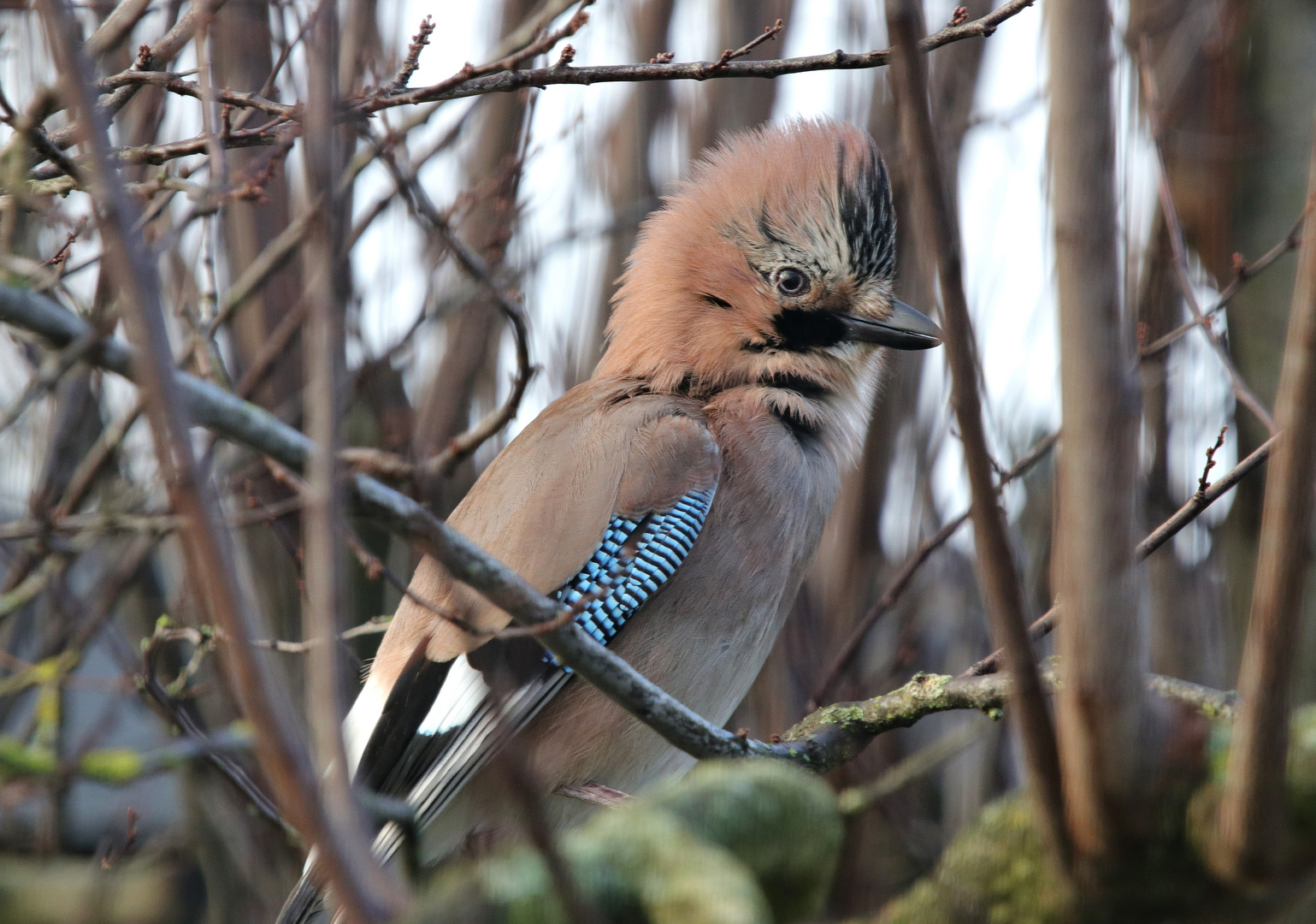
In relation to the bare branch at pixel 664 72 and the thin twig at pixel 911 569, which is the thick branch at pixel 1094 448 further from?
the thin twig at pixel 911 569

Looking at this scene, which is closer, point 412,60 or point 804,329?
point 412,60

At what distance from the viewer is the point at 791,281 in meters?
4.38

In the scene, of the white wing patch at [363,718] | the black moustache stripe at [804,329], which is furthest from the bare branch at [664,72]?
the white wing patch at [363,718]

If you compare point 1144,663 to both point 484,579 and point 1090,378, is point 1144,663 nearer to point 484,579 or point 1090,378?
point 1090,378

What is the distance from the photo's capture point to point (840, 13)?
18.5ft

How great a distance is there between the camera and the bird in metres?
3.68

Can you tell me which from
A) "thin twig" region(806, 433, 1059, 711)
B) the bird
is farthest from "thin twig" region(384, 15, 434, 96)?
"thin twig" region(806, 433, 1059, 711)

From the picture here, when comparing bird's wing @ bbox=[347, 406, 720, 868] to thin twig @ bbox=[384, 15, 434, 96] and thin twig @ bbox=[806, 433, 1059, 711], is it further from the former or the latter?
thin twig @ bbox=[384, 15, 434, 96]

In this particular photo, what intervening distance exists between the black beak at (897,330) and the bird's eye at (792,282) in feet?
0.57

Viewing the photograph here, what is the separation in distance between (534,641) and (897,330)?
169cm

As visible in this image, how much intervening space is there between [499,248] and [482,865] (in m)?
3.24

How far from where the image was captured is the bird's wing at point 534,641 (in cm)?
360

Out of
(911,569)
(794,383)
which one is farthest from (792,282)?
(911,569)

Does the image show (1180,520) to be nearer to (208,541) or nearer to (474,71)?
(474,71)
